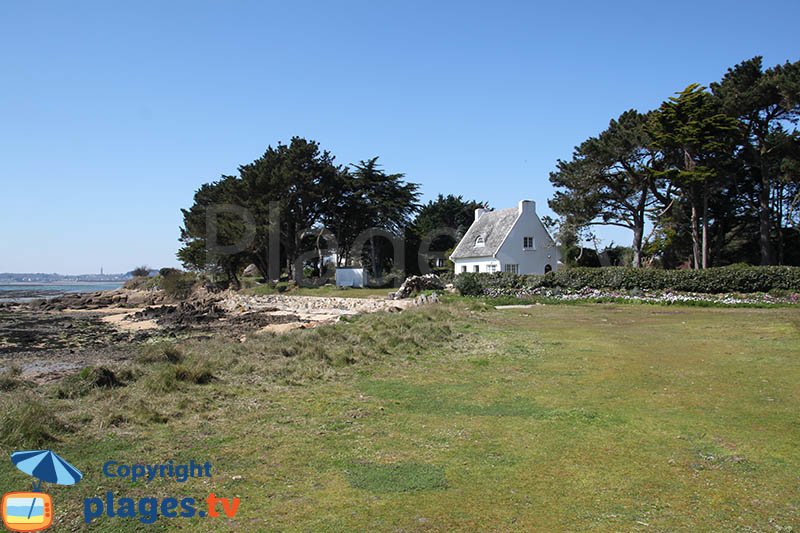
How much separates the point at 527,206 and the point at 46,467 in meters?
43.1

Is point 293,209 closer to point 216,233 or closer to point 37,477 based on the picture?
point 216,233

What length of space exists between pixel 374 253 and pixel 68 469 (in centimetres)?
4844

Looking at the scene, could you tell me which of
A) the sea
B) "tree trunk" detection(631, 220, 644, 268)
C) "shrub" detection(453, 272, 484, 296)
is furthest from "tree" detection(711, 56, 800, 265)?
the sea

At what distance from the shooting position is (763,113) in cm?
3503

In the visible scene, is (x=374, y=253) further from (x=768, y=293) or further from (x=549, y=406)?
(x=549, y=406)

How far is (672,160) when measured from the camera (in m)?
37.1

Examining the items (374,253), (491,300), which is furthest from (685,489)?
(374,253)

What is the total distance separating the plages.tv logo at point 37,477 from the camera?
3082mm

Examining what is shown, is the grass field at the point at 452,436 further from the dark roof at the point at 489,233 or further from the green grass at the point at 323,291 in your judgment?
the dark roof at the point at 489,233

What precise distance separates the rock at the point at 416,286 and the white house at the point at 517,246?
8.42 metres

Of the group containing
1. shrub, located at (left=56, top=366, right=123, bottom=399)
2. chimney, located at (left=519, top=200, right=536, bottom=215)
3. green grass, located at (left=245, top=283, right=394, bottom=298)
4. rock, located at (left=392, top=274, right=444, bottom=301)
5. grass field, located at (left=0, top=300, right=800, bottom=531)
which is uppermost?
chimney, located at (left=519, top=200, right=536, bottom=215)

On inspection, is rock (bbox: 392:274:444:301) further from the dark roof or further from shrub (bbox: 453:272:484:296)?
the dark roof

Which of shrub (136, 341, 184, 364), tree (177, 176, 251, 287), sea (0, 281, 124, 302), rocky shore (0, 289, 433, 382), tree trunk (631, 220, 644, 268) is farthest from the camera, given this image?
sea (0, 281, 124, 302)

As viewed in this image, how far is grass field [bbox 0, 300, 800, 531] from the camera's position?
4754 millimetres
